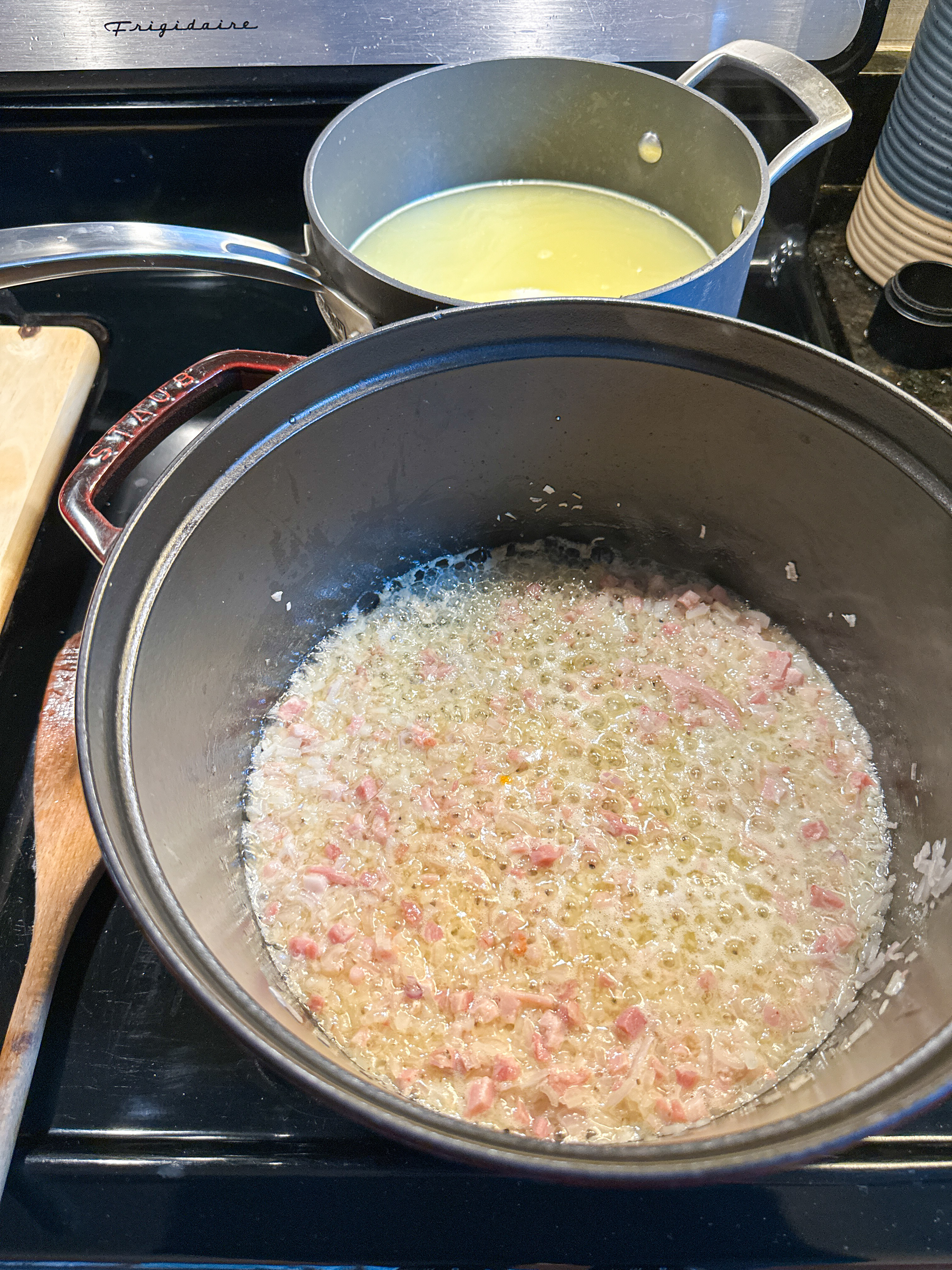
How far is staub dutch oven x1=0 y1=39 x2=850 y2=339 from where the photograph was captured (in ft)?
2.86

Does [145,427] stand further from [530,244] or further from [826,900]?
[826,900]

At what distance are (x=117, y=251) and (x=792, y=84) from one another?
814 millimetres

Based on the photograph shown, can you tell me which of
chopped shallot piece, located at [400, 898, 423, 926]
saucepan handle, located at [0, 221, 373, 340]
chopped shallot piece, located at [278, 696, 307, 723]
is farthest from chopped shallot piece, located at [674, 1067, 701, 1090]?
saucepan handle, located at [0, 221, 373, 340]

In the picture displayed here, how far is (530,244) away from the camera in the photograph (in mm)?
1142

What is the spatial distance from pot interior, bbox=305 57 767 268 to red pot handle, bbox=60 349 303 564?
7.6 inches

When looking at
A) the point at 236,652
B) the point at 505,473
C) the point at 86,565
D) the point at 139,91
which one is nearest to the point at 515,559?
the point at 505,473

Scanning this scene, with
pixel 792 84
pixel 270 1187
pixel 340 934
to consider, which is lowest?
pixel 270 1187

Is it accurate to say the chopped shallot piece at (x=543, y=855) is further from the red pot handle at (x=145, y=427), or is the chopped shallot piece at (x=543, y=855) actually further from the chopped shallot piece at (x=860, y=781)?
Result: the red pot handle at (x=145, y=427)

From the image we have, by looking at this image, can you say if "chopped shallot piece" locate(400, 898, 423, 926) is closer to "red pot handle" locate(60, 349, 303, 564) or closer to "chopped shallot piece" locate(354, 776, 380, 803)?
"chopped shallot piece" locate(354, 776, 380, 803)

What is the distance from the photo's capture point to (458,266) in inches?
44.0

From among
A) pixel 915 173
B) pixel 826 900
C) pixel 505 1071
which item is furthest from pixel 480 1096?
pixel 915 173

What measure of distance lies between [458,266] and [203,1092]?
1.01 metres

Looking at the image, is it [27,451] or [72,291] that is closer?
[27,451]

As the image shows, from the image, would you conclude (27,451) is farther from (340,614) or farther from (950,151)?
(950,151)
